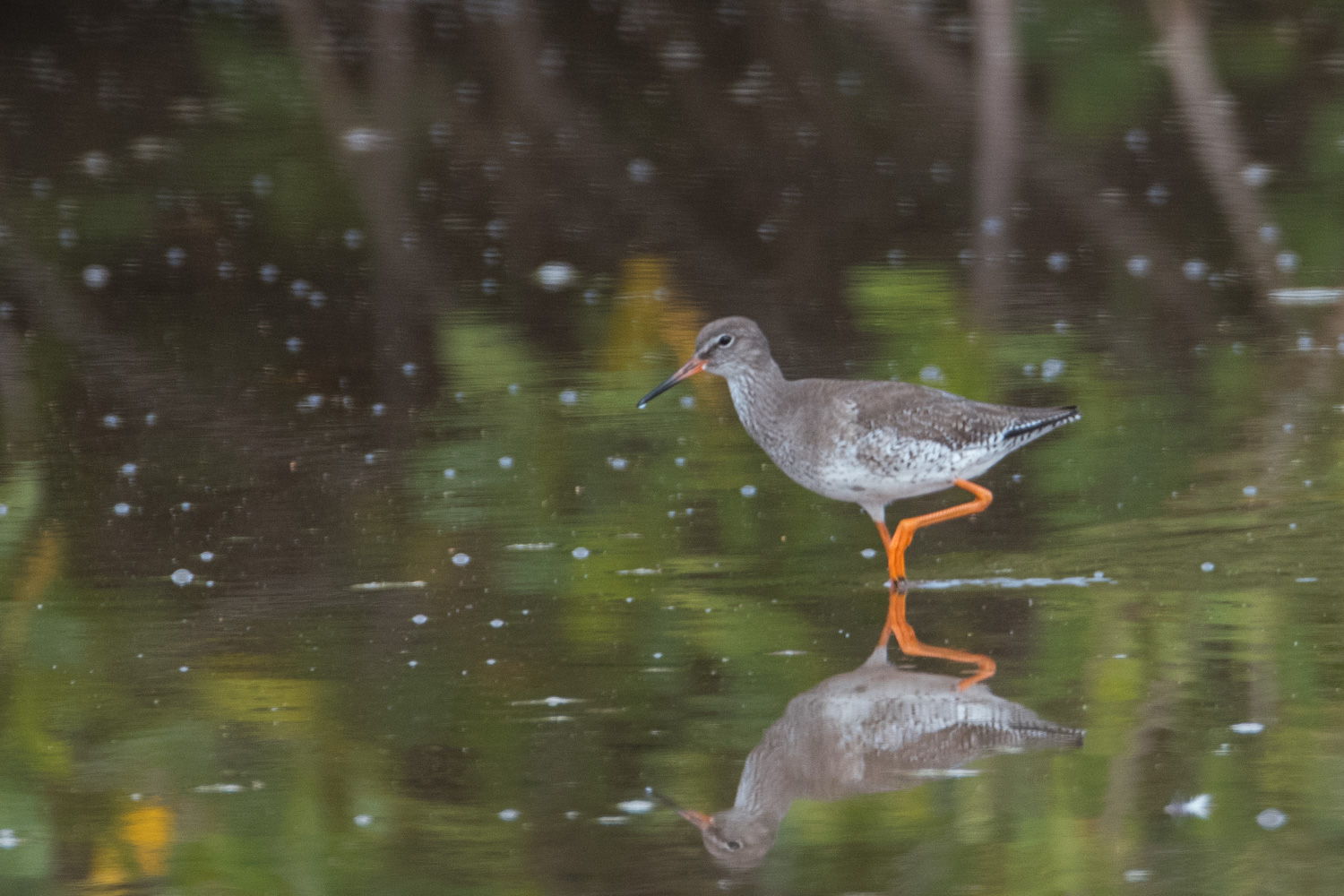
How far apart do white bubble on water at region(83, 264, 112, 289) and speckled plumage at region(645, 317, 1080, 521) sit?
6.39 metres

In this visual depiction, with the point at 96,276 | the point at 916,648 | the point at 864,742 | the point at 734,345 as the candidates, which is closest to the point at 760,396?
the point at 734,345

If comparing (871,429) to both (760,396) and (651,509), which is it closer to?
(760,396)

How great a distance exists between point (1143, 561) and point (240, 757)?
3.36m

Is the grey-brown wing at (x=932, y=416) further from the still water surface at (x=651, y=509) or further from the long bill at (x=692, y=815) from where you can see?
the long bill at (x=692, y=815)

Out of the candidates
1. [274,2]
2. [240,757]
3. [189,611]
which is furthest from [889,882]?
[274,2]

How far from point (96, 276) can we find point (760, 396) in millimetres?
6858

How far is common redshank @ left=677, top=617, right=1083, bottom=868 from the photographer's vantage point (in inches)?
208

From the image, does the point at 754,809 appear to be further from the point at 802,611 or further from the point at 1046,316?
the point at 1046,316

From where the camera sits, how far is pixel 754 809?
17.5 feet

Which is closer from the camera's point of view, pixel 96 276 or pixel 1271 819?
pixel 1271 819

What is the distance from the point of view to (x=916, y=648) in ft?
21.3

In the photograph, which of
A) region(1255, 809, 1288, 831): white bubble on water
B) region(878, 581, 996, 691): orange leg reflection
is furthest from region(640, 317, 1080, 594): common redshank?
region(1255, 809, 1288, 831): white bubble on water

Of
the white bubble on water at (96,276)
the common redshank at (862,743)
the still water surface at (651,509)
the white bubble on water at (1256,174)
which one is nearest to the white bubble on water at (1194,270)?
the still water surface at (651,509)

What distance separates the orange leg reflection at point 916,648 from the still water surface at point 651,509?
64mm
